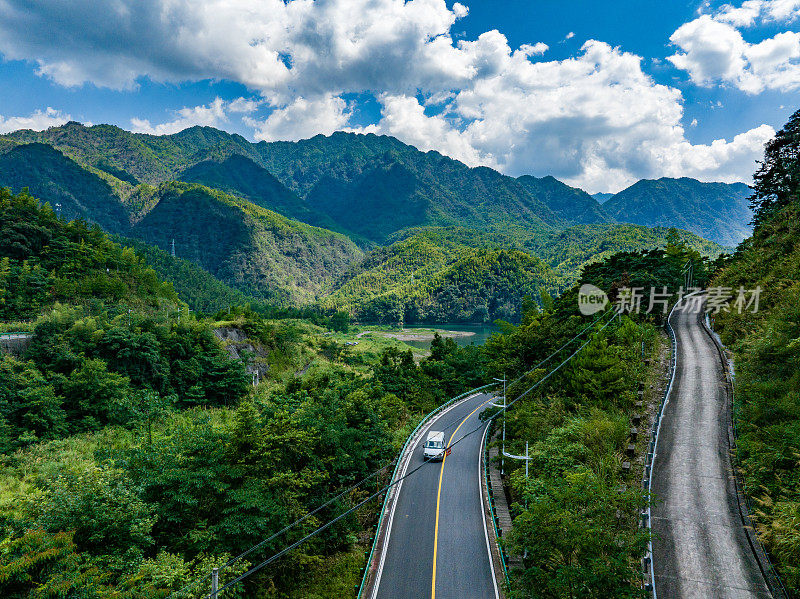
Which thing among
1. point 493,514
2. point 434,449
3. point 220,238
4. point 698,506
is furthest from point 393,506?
point 220,238

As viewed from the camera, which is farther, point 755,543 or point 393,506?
point 393,506

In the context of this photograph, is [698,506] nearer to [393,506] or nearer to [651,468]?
[651,468]

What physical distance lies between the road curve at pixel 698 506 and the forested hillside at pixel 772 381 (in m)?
0.62

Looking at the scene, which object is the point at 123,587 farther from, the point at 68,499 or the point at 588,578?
the point at 588,578

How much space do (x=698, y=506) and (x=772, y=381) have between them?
21.5ft

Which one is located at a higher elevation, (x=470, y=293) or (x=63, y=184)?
(x=63, y=184)

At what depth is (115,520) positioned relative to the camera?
11102 millimetres

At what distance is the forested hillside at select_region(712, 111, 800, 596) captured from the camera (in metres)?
9.63

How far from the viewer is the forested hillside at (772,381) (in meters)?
9.63

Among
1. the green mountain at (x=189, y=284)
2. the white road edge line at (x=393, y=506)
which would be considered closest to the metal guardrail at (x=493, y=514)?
the white road edge line at (x=393, y=506)

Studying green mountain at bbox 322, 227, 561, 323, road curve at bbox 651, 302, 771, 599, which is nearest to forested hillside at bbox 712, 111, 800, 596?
road curve at bbox 651, 302, 771, 599

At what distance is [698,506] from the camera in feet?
38.4

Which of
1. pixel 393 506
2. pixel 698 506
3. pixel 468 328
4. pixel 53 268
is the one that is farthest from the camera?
pixel 468 328

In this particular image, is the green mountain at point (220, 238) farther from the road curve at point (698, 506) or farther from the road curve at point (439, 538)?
the road curve at point (698, 506)
